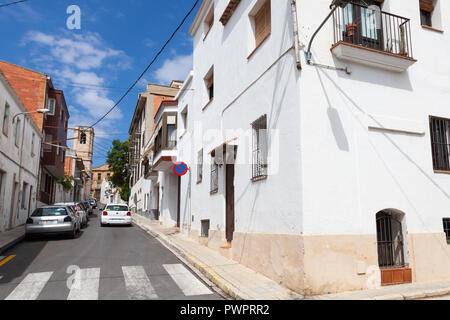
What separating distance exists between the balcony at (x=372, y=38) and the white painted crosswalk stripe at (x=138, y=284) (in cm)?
596

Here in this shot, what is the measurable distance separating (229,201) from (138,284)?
4324 millimetres

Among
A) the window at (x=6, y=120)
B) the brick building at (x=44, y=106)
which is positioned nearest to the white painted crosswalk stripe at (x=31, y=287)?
the window at (x=6, y=120)

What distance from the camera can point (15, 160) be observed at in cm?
1722

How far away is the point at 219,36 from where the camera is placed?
39.6ft

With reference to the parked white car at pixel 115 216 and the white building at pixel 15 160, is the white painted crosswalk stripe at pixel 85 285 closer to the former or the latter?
the white building at pixel 15 160

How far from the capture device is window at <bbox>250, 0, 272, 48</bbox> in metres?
8.78

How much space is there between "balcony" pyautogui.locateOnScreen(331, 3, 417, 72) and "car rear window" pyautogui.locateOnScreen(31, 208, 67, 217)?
12.3 m

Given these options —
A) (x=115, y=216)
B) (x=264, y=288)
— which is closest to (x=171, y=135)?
(x=115, y=216)

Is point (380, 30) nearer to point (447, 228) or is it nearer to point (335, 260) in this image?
point (447, 228)

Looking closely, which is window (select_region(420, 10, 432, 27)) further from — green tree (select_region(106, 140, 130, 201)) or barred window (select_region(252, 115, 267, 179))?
green tree (select_region(106, 140, 130, 201))

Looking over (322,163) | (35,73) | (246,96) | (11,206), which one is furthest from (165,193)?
A: (322,163)

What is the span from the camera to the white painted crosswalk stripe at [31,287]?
19.7 feet
